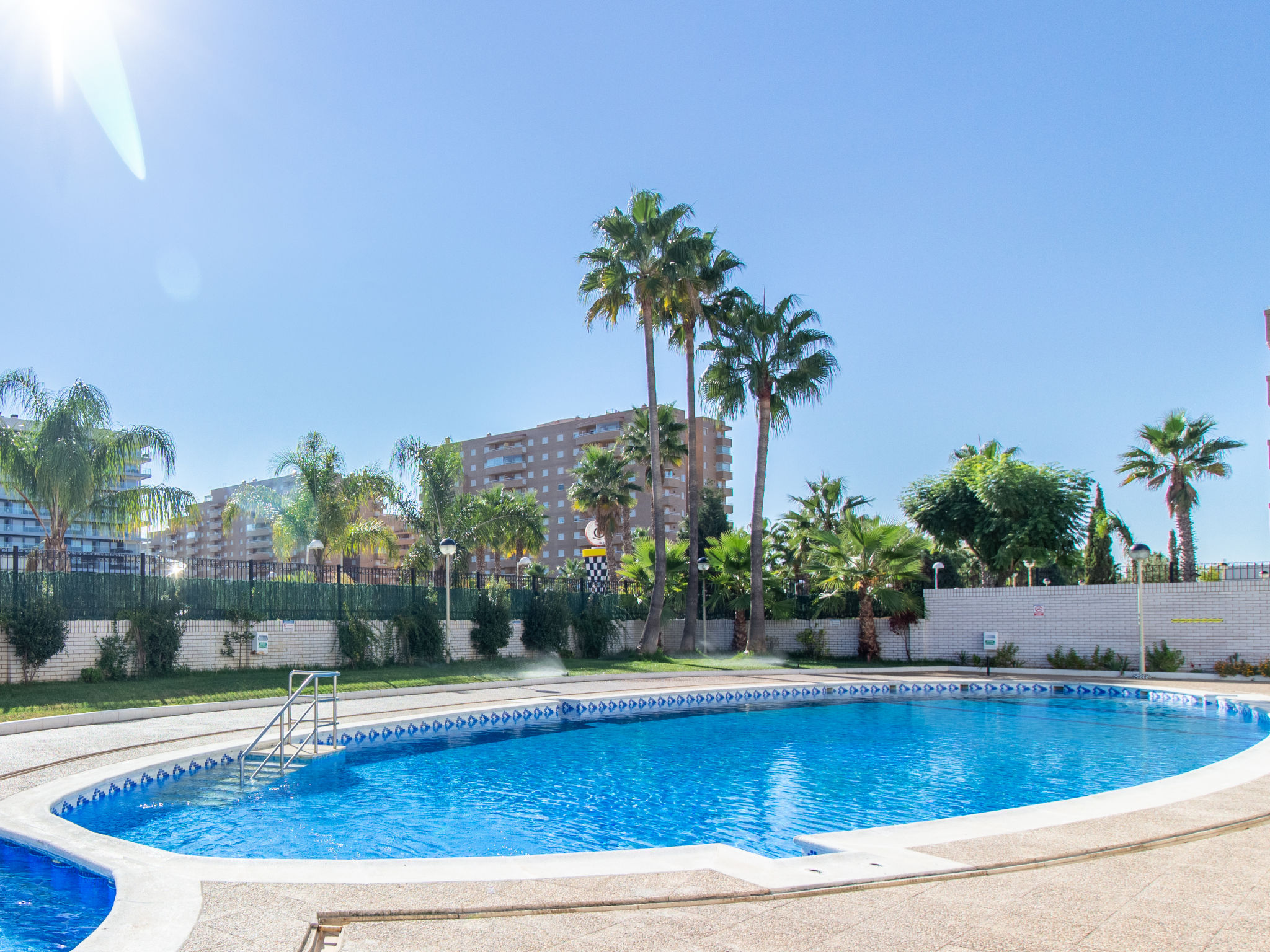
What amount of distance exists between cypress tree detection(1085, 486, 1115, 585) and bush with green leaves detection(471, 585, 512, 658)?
28.9 m

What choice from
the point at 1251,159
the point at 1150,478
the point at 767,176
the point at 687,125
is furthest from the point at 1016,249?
the point at 1150,478

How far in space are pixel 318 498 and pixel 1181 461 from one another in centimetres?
3437

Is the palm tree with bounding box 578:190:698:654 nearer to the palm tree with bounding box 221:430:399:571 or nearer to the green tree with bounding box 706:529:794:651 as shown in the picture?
the green tree with bounding box 706:529:794:651

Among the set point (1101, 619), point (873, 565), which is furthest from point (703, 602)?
point (1101, 619)

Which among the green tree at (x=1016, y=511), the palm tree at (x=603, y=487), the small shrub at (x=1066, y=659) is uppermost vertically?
the palm tree at (x=603, y=487)

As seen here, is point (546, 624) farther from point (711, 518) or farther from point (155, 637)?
point (711, 518)

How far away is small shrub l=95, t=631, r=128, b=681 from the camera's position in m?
17.9

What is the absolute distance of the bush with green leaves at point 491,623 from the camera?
25875 millimetres

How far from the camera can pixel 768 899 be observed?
4.96 meters

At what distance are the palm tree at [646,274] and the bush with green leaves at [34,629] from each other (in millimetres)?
16720

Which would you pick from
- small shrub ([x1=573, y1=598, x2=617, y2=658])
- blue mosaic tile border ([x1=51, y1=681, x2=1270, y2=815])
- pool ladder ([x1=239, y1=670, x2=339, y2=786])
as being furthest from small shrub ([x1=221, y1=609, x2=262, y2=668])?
small shrub ([x1=573, y1=598, x2=617, y2=658])

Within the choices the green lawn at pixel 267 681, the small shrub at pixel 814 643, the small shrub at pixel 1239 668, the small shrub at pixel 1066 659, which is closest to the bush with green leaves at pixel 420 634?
the green lawn at pixel 267 681

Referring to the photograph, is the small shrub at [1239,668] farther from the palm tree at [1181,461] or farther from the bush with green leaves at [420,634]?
the bush with green leaves at [420,634]

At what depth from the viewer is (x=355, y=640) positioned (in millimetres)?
22375
